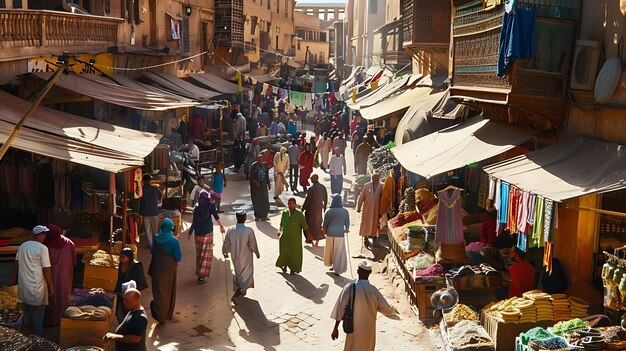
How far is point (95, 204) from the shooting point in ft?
37.1

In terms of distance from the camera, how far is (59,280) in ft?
30.1

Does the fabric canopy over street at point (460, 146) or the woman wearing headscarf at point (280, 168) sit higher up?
the fabric canopy over street at point (460, 146)

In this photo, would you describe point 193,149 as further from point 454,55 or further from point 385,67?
point 385,67

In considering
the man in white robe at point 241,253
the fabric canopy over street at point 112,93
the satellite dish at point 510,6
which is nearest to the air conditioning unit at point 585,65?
the satellite dish at point 510,6

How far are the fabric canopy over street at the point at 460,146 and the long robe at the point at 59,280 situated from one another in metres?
5.10

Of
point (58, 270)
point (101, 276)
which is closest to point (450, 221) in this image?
point (101, 276)

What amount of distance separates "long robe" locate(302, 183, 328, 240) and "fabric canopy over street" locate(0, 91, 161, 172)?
10.2ft

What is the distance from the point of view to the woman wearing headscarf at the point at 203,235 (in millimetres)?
11906

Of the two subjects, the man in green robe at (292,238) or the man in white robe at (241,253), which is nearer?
the man in white robe at (241,253)

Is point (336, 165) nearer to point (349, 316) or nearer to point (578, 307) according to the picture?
point (578, 307)

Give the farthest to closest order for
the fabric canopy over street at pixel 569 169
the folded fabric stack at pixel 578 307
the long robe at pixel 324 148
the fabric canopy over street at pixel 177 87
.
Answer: the long robe at pixel 324 148, the fabric canopy over street at pixel 177 87, the folded fabric stack at pixel 578 307, the fabric canopy over street at pixel 569 169

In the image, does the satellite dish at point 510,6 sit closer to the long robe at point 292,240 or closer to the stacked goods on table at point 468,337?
the stacked goods on table at point 468,337

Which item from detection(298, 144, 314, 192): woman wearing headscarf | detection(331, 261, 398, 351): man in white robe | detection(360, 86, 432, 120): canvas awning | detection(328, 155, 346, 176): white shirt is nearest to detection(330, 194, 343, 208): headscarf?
detection(331, 261, 398, 351): man in white robe

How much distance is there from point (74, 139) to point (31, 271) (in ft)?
8.75
